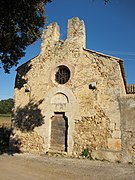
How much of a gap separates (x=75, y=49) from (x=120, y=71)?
9.52 feet

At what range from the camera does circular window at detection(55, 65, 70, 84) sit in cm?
1123

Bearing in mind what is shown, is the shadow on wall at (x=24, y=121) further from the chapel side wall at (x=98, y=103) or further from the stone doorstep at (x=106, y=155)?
the stone doorstep at (x=106, y=155)

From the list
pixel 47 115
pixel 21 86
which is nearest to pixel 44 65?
pixel 21 86

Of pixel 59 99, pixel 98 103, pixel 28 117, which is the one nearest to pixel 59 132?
pixel 59 99

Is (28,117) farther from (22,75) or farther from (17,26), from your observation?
(17,26)

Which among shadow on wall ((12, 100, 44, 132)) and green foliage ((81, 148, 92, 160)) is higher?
shadow on wall ((12, 100, 44, 132))

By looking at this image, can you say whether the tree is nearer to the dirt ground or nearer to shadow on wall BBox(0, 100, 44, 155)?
shadow on wall BBox(0, 100, 44, 155)

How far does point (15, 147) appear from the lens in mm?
11453

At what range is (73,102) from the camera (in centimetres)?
1049

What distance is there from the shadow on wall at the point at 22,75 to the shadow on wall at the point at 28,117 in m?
1.48

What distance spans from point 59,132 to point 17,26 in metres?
5.79

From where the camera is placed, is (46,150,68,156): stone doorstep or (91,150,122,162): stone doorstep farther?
(46,150,68,156): stone doorstep

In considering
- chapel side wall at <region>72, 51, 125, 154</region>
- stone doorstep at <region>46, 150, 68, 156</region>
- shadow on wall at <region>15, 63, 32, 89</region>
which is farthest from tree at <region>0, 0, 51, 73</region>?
stone doorstep at <region>46, 150, 68, 156</region>

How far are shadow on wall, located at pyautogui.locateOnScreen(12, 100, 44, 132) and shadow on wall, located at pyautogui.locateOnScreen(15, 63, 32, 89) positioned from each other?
148cm
